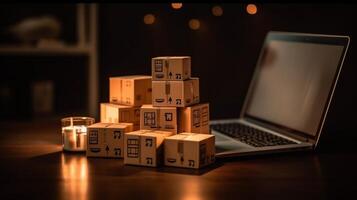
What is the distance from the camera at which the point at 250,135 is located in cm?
197

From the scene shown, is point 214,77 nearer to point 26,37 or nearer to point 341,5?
point 341,5

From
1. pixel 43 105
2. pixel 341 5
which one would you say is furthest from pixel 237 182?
pixel 43 105

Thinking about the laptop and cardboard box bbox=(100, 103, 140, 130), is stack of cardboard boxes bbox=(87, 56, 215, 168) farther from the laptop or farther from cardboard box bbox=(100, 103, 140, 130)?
the laptop

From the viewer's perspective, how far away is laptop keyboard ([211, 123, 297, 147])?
72.6 inches

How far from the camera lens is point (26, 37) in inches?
133

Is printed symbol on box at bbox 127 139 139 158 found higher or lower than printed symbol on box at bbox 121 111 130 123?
lower

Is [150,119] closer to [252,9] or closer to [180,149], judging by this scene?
[180,149]

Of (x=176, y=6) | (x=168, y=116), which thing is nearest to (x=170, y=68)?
(x=168, y=116)

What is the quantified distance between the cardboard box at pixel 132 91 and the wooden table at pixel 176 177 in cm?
22

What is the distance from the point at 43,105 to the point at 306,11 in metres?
1.64

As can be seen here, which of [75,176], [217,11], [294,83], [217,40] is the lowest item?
[75,176]

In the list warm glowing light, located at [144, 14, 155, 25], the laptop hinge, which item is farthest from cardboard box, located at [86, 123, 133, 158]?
warm glowing light, located at [144, 14, 155, 25]

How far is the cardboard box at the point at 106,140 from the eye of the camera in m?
1.75

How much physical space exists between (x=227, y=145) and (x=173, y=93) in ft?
0.82
